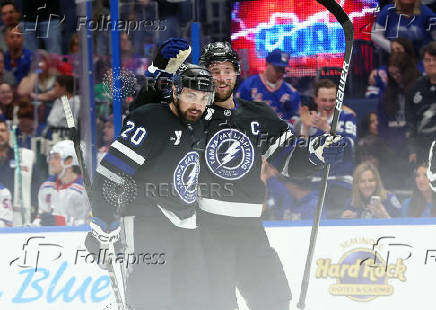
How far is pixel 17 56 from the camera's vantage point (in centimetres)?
511

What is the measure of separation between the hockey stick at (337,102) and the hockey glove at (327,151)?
0.08 metres

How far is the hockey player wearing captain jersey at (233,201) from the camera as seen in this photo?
12.1 feet

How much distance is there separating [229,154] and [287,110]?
0.92 meters

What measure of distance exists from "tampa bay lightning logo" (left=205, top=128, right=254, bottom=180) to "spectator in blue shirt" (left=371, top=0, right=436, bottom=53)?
55.3 inches

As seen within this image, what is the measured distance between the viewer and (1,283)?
13.8 feet

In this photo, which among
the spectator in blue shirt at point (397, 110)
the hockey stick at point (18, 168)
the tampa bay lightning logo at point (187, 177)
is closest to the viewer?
the tampa bay lightning logo at point (187, 177)

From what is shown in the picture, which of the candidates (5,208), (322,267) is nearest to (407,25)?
(322,267)

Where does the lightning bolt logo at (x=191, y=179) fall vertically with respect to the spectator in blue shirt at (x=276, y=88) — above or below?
below

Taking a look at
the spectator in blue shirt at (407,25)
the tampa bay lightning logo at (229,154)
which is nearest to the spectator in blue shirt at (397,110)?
the spectator in blue shirt at (407,25)

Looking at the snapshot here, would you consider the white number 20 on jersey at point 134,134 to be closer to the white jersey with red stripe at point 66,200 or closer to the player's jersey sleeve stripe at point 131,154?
the player's jersey sleeve stripe at point 131,154

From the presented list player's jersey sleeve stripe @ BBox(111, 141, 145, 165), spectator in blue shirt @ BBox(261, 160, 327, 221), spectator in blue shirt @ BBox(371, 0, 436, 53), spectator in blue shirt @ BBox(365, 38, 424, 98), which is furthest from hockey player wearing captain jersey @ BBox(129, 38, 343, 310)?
spectator in blue shirt @ BBox(371, 0, 436, 53)

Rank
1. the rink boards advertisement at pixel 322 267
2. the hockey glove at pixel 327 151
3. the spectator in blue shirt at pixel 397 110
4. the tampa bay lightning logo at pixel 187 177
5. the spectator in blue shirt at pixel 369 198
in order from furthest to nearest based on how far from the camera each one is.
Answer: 1. the spectator in blue shirt at pixel 397 110
2. the spectator in blue shirt at pixel 369 198
3. the rink boards advertisement at pixel 322 267
4. the hockey glove at pixel 327 151
5. the tampa bay lightning logo at pixel 187 177

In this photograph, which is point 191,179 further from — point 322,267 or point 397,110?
point 397,110

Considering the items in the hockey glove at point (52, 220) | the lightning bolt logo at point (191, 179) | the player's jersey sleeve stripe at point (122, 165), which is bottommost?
the hockey glove at point (52, 220)
